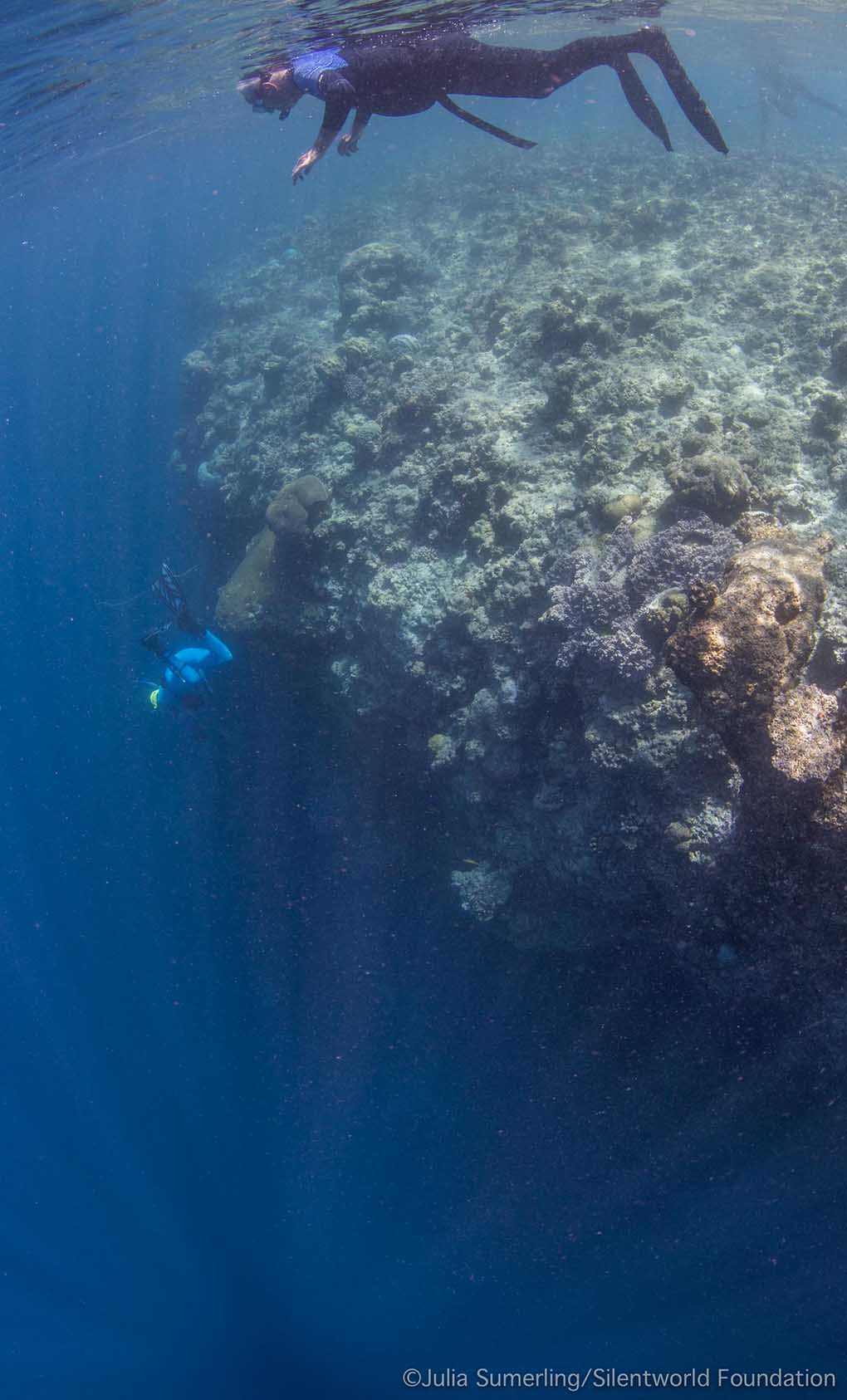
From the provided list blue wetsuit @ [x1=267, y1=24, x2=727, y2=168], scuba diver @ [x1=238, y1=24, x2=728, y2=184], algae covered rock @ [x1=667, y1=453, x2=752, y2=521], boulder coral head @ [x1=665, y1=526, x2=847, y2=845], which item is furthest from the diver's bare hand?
boulder coral head @ [x1=665, y1=526, x2=847, y2=845]

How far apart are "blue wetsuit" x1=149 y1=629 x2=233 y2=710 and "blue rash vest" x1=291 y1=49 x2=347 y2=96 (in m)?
6.62

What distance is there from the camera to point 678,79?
24.2 feet

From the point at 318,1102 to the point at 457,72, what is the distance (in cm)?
1499

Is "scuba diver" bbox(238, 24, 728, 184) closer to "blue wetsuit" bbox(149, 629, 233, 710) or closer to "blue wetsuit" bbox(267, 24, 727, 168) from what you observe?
"blue wetsuit" bbox(267, 24, 727, 168)

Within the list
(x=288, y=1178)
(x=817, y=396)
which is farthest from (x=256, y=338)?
(x=288, y=1178)

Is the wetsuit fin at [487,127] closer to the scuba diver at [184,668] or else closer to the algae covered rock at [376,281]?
the scuba diver at [184,668]

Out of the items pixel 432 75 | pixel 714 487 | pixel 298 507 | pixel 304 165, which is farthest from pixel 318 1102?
pixel 432 75

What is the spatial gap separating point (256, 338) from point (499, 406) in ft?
41.4

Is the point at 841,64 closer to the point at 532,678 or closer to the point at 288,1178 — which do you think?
the point at 532,678

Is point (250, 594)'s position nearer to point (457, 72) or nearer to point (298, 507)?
point (298, 507)

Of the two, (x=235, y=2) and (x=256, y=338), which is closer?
(x=235, y=2)

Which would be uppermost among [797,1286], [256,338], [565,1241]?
[256,338]

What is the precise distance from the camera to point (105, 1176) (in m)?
17.5

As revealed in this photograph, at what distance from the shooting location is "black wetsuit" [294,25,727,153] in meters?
6.55
